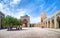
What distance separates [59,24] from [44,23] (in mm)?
13584

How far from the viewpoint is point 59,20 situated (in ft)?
88.3

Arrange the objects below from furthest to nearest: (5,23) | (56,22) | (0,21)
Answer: (56,22)
(0,21)
(5,23)

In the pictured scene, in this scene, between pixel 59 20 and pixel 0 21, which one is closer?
pixel 0 21

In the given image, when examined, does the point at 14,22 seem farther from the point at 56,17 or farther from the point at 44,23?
the point at 44,23

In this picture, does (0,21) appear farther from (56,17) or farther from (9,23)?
(56,17)

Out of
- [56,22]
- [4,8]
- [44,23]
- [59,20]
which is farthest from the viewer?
[44,23]

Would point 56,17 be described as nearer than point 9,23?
No

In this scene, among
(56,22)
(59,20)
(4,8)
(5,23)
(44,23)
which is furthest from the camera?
(44,23)

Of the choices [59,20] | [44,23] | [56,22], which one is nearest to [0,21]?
[56,22]

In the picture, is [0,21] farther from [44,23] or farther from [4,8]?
[44,23]

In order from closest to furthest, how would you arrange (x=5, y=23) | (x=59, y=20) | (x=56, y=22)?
1. (x=5, y=23)
2. (x=56, y=22)
3. (x=59, y=20)

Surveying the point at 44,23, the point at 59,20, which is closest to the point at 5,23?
the point at 59,20

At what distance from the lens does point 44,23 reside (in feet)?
129

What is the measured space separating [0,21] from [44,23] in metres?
21.0
